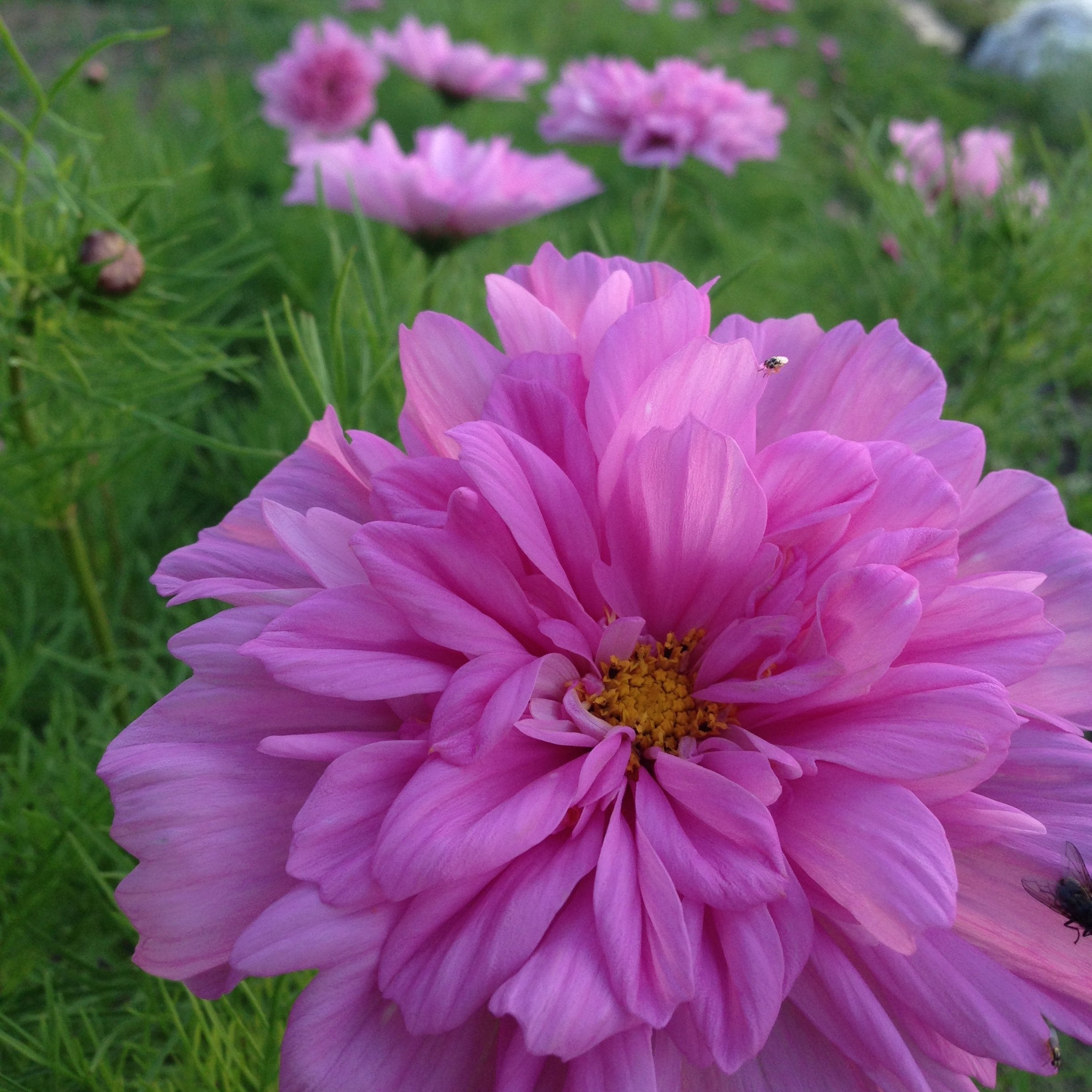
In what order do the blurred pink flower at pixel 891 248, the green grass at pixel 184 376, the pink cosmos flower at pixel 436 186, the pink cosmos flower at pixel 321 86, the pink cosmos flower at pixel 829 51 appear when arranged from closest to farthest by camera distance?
1. the green grass at pixel 184 376
2. the pink cosmos flower at pixel 436 186
3. the blurred pink flower at pixel 891 248
4. the pink cosmos flower at pixel 321 86
5. the pink cosmos flower at pixel 829 51

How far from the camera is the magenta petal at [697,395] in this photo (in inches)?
12.6

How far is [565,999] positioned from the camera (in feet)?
0.84

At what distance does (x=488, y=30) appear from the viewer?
2.69 m

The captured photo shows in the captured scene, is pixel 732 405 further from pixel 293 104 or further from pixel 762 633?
pixel 293 104

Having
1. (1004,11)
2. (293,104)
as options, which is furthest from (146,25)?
(1004,11)

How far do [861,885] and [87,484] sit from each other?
1.96 feet

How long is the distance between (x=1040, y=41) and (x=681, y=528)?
693 cm

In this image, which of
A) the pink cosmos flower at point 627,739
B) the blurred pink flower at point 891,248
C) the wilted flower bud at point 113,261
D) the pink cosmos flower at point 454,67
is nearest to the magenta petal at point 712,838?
the pink cosmos flower at point 627,739

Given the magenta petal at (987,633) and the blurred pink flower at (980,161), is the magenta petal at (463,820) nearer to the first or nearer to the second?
the magenta petal at (987,633)

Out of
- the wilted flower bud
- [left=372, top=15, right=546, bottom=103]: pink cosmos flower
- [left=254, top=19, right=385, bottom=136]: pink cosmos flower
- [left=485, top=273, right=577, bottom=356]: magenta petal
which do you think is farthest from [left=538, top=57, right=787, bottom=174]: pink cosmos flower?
[left=485, top=273, right=577, bottom=356]: magenta petal

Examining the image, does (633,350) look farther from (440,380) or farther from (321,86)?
(321,86)

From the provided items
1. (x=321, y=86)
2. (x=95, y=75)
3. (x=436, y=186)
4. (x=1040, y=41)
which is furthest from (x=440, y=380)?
(x=1040, y=41)

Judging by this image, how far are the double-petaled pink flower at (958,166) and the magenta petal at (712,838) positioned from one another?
0.76 meters

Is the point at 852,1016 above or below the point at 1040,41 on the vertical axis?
above
